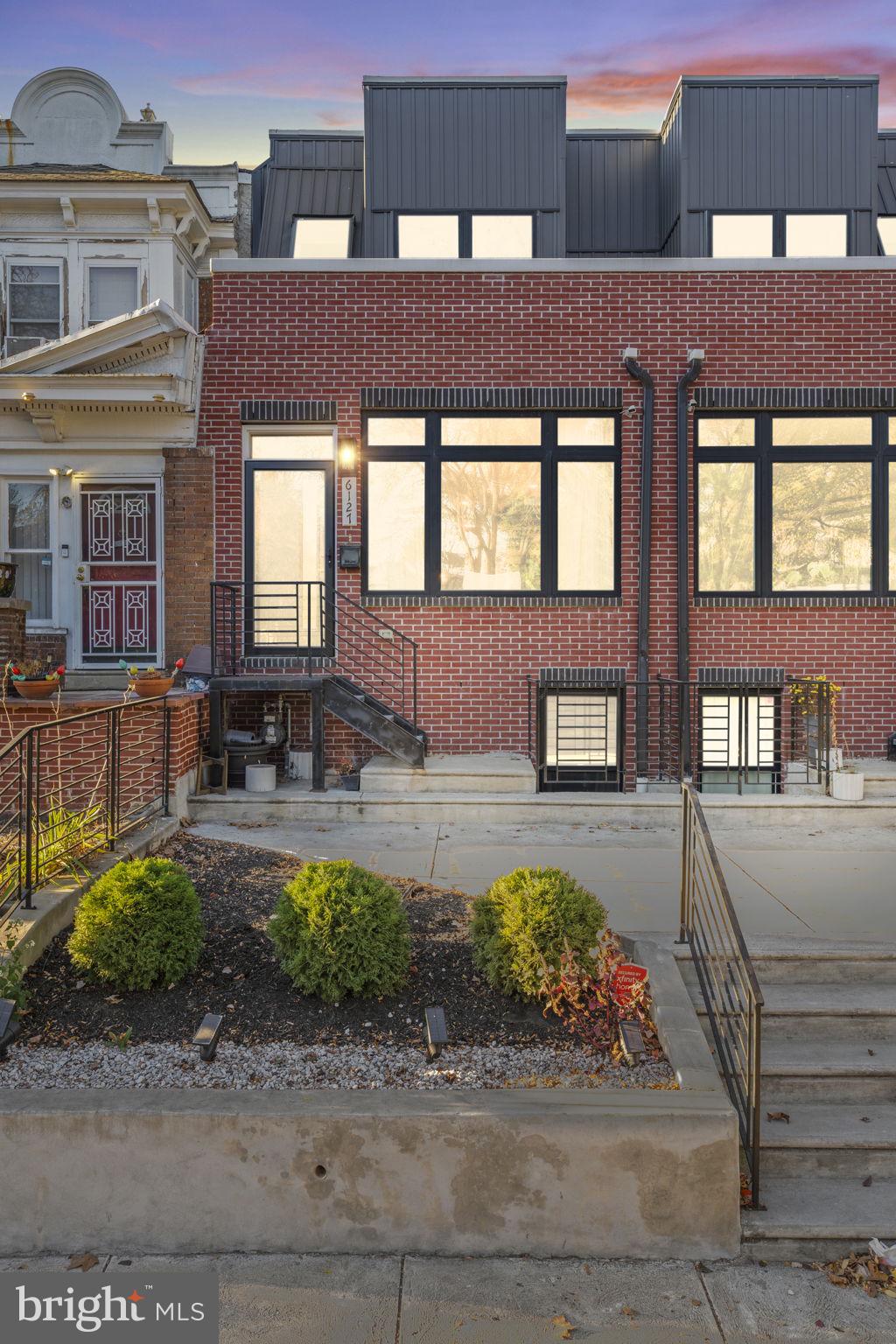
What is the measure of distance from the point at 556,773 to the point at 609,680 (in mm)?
1230

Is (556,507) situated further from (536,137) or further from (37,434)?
(37,434)

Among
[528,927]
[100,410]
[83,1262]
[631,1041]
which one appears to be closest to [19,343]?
[100,410]

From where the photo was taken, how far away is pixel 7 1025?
386 cm

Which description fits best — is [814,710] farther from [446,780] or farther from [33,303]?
[33,303]

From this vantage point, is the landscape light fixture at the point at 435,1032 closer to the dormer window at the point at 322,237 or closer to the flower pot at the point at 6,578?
the flower pot at the point at 6,578

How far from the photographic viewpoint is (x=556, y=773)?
384 inches

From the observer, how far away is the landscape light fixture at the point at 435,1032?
3789mm

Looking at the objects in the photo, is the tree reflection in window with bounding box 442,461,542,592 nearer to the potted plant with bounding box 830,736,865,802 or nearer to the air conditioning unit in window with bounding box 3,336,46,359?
the potted plant with bounding box 830,736,865,802

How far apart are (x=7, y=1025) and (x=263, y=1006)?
3.46 feet

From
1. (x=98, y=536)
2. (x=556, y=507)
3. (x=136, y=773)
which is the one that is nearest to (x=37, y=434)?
(x=98, y=536)

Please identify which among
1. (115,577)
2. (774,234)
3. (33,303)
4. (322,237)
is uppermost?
(322,237)

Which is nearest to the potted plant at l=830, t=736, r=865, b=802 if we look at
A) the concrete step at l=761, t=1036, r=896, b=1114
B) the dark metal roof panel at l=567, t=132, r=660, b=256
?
the concrete step at l=761, t=1036, r=896, b=1114

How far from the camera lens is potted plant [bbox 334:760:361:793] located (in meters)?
9.44

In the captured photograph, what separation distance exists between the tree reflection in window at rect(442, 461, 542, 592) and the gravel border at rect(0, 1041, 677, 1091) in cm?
712
